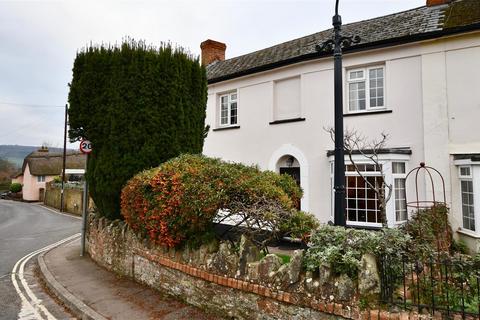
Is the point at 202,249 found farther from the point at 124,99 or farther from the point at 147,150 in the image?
the point at 124,99

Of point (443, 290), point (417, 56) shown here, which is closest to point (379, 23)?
point (417, 56)

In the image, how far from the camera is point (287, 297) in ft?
13.4

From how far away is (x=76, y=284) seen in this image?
6930 mm

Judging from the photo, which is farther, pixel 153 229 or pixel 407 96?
pixel 407 96

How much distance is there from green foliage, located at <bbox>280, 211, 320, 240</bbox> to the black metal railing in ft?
3.68

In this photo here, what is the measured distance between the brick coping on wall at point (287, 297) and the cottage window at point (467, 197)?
6068 millimetres

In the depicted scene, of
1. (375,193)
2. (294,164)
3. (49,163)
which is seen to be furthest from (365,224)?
(49,163)

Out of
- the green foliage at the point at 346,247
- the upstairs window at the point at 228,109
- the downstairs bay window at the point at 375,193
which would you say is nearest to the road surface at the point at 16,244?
the green foliage at the point at 346,247

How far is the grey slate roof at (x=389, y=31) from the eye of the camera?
8883 mm

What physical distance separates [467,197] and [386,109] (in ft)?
10.7

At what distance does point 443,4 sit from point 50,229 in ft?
69.7

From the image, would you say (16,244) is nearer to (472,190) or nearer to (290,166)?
(290,166)

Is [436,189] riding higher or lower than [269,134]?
lower

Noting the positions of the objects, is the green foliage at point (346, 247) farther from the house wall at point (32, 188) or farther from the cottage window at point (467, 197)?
the house wall at point (32, 188)
